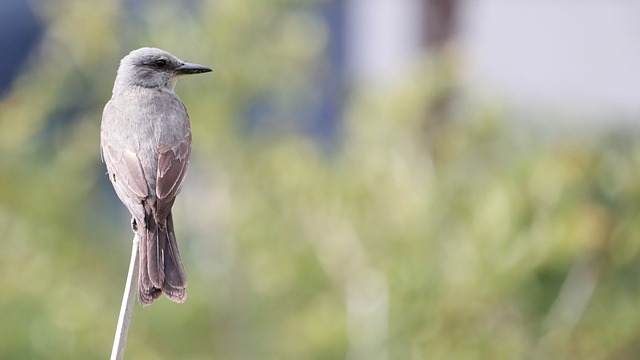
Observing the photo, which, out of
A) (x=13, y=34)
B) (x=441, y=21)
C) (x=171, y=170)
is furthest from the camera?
(x=13, y=34)

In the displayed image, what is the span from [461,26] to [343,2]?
12.4ft

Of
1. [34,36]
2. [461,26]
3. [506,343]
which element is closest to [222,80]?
[506,343]

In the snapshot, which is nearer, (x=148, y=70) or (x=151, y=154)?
(x=151, y=154)

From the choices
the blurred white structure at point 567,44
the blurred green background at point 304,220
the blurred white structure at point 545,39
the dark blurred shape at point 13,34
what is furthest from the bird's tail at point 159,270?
the blurred white structure at point 567,44

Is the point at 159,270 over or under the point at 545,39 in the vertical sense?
over

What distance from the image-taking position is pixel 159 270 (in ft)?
4.91

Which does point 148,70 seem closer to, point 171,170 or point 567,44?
point 171,170

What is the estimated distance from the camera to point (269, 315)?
21.7 ft

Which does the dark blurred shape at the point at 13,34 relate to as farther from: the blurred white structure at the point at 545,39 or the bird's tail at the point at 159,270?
the bird's tail at the point at 159,270

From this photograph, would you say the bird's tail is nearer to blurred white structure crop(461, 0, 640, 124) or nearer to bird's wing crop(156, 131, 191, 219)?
bird's wing crop(156, 131, 191, 219)

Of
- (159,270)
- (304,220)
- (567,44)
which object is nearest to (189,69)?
(159,270)

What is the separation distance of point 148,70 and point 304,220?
4.83 m

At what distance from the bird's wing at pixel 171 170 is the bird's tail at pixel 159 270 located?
5cm

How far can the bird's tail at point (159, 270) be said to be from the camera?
1.41 metres
